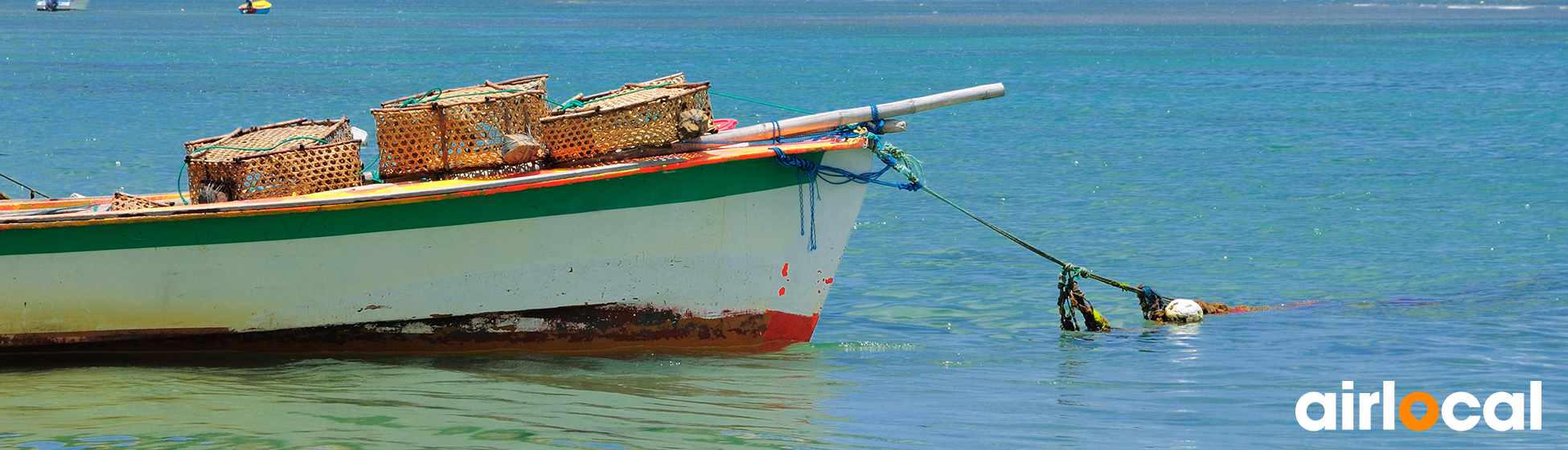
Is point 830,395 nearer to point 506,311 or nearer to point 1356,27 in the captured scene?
point 506,311

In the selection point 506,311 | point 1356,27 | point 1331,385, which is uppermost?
point 1356,27

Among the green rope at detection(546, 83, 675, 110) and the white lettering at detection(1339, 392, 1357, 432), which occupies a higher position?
the green rope at detection(546, 83, 675, 110)

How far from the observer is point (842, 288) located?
10.1m

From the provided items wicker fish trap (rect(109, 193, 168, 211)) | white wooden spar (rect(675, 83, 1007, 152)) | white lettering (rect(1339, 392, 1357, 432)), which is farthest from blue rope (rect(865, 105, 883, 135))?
wicker fish trap (rect(109, 193, 168, 211))

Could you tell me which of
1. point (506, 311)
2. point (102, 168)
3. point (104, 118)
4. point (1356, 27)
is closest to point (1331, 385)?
point (506, 311)

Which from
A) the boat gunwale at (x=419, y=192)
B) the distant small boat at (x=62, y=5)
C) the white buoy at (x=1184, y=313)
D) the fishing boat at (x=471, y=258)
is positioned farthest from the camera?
the distant small boat at (x=62, y=5)

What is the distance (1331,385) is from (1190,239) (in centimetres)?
582

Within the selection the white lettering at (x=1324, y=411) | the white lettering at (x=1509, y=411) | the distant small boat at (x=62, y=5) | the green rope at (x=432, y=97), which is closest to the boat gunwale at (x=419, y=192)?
the green rope at (x=432, y=97)

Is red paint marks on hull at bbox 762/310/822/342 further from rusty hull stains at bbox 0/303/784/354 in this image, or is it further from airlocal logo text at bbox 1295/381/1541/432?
airlocal logo text at bbox 1295/381/1541/432

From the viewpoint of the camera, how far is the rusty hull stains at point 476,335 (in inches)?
275

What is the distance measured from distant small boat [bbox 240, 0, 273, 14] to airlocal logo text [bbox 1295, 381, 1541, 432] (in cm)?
9648

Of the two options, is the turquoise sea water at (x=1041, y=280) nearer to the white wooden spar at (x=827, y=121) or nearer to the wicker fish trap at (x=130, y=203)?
the wicker fish trap at (x=130, y=203)

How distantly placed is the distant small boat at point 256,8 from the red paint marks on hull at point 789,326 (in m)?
94.3

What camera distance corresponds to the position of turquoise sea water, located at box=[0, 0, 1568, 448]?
241 inches
